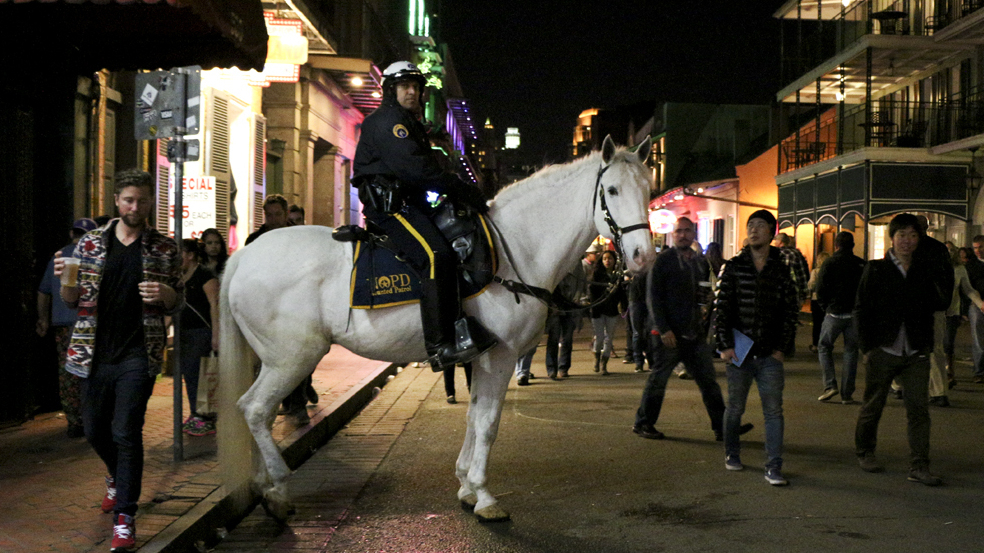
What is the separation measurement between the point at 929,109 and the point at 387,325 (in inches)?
893

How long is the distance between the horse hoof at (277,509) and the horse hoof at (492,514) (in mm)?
1212

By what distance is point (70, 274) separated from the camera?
4766mm

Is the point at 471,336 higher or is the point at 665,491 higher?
the point at 471,336

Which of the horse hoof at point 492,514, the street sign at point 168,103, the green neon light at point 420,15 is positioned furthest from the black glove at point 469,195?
the green neon light at point 420,15

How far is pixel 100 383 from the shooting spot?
4.79 meters

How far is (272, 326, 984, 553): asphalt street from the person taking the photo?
5.24 m

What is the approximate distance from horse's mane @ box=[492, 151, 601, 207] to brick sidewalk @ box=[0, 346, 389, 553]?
2.74 m

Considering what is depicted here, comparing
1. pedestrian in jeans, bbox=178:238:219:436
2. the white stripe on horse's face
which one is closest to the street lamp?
the white stripe on horse's face

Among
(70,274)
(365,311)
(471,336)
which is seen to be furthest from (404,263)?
(70,274)

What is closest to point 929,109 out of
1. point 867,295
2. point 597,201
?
point 867,295

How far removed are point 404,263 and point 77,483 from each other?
9.02ft

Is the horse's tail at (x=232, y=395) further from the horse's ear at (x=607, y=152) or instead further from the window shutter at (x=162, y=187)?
the window shutter at (x=162, y=187)

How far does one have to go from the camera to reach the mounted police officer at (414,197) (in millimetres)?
5469

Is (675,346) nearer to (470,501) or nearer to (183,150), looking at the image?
(470,501)
